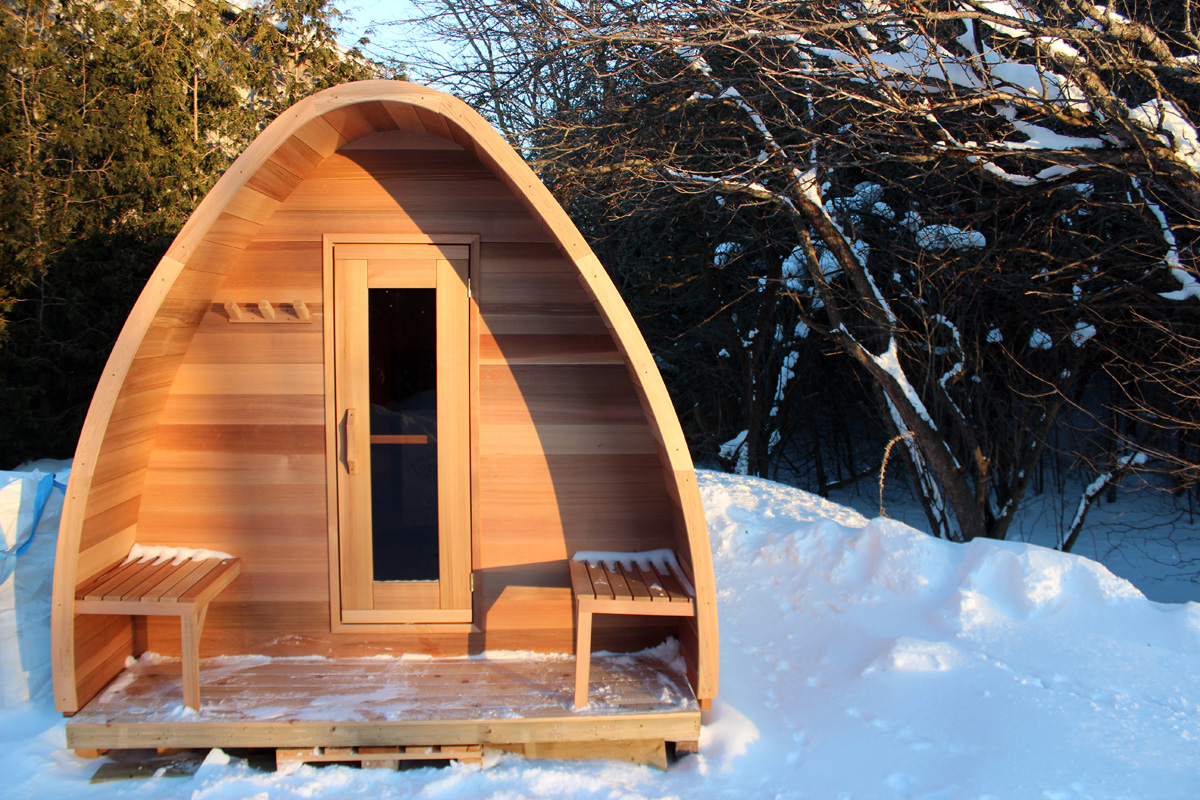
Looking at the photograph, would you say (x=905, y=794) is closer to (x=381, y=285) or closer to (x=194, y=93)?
(x=381, y=285)

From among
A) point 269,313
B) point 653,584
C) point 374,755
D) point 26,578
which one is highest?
point 269,313

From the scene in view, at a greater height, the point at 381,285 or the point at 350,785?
the point at 381,285

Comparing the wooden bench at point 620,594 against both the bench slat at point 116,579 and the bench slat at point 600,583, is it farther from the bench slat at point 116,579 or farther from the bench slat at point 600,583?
the bench slat at point 116,579

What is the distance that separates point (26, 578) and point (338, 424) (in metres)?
1.76

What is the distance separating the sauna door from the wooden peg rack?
0.14 m

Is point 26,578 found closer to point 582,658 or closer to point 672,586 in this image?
point 582,658

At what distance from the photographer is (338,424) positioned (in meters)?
3.11

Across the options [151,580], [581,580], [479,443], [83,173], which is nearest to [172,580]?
[151,580]

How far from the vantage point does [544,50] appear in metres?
6.03

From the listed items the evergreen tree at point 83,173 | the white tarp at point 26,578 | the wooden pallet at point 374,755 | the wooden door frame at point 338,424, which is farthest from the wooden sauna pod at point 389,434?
the evergreen tree at point 83,173

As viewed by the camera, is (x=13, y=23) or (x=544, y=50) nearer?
(x=13, y=23)

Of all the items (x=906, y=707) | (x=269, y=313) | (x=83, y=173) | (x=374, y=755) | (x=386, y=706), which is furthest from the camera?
(x=83, y=173)

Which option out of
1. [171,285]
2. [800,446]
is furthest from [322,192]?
[800,446]

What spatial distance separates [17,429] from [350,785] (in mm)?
4998
